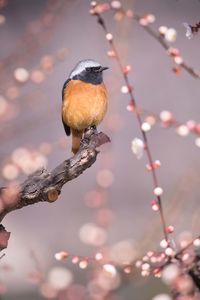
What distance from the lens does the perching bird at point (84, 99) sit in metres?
2.34

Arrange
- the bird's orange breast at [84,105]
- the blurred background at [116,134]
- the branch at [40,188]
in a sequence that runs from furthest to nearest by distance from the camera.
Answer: the blurred background at [116,134] → the bird's orange breast at [84,105] → the branch at [40,188]

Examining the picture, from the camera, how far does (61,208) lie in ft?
14.6

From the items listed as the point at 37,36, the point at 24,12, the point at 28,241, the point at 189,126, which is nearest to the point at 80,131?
the point at 37,36

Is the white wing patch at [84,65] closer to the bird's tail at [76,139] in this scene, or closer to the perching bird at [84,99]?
the perching bird at [84,99]

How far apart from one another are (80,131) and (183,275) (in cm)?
146

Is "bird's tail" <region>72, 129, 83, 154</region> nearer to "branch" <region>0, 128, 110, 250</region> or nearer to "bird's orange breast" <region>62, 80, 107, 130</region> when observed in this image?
"bird's orange breast" <region>62, 80, 107, 130</region>

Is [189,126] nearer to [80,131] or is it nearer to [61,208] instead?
[80,131]

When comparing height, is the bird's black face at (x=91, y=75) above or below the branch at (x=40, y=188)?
above

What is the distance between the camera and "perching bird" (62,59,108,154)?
234 centimetres

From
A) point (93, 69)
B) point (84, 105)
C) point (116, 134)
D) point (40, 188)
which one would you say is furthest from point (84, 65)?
point (116, 134)

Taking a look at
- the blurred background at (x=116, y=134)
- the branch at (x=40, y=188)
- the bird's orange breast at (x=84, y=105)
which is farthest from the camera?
the blurred background at (x=116, y=134)

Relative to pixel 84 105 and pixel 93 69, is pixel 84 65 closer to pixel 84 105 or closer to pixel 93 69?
pixel 93 69

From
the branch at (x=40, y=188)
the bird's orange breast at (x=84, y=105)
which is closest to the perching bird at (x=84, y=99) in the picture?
the bird's orange breast at (x=84, y=105)

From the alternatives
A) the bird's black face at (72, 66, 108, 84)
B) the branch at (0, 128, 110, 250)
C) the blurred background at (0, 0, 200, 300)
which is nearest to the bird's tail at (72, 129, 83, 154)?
the bird's black face at (72, 66, 108, 84)
